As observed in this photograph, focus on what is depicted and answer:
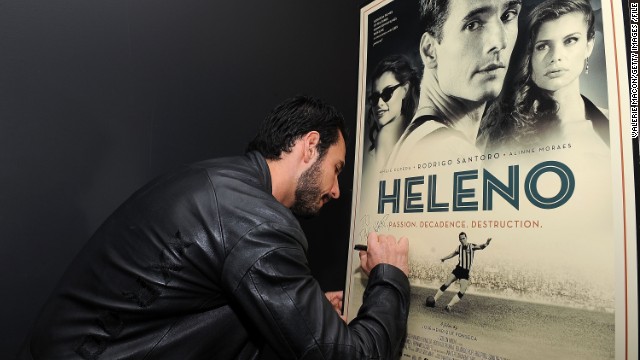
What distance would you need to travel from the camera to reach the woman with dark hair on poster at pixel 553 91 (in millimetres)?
780

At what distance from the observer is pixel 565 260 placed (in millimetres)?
766

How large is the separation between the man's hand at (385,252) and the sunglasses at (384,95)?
354mm

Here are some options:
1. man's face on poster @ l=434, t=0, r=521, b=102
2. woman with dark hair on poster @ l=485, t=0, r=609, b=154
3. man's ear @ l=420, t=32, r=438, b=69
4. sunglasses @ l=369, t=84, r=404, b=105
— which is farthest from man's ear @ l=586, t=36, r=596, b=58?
sunglasses @ l=369, t=84, r=404, b=105

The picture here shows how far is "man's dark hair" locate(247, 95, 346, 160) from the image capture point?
42.8 inches

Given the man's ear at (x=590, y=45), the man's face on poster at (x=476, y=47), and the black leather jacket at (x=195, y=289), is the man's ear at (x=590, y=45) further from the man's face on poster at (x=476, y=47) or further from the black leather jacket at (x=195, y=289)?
the black leather jacket at (x=195, y=289)

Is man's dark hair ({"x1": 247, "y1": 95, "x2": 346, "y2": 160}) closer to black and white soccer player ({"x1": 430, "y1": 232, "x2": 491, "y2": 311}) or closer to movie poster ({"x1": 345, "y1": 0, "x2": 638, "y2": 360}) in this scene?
movie poster ({"x1": 345, "y1": 0, "x2": 638, "y2": 360})

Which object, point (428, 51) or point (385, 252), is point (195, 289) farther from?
point (428, 51)

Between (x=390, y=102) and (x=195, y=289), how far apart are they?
67 centimetres

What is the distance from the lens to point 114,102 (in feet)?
3.70

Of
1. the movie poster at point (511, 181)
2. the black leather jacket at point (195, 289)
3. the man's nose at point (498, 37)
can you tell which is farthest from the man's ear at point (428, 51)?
the black leather jacket at point (195, 289)

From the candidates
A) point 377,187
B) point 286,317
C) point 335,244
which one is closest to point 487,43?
point 377,187

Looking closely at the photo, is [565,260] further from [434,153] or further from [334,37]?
[334,37]

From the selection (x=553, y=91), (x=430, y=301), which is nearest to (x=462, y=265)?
(x=430, y=301)

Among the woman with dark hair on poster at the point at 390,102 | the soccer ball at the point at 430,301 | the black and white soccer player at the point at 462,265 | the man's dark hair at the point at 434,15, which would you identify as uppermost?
the man's dark hair at the point at 434,15
